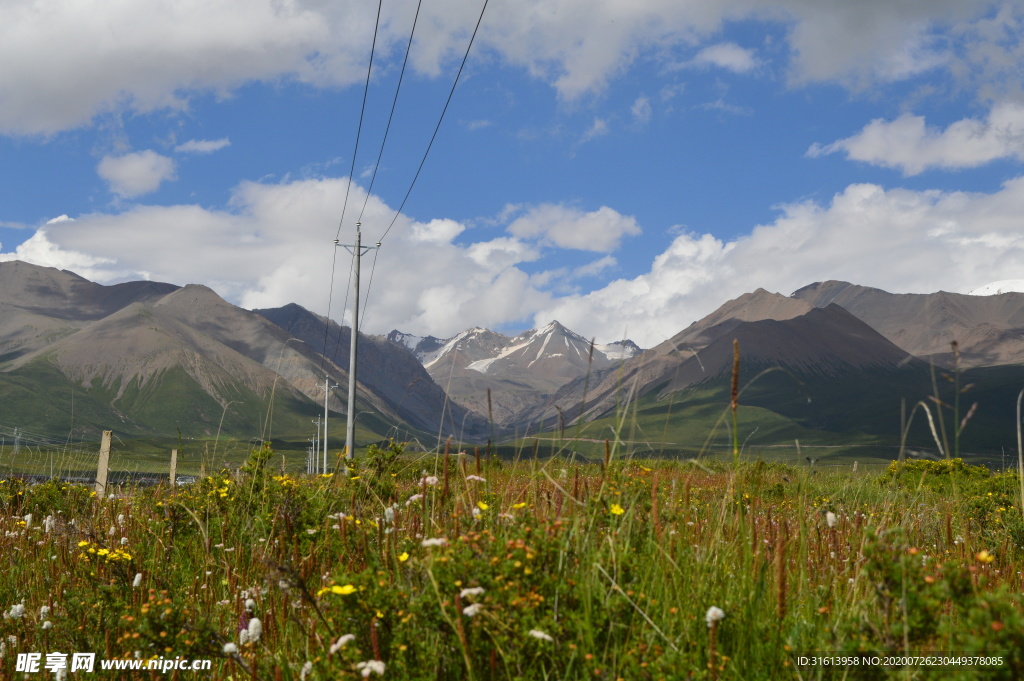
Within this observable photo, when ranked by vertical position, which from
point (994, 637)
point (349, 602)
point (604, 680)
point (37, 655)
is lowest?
point (37, 655)

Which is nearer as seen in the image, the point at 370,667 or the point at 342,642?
the point at 370,667

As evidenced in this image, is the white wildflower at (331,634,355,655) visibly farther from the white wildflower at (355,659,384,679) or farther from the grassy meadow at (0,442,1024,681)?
the white wildflower at (355,659,384,679)

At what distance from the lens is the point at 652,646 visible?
2.64m

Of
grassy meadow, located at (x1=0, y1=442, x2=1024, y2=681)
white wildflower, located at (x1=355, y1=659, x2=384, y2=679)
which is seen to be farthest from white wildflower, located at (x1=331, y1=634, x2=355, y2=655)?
white wildflower, located at (x1=355, y1=659, x2=384, y2=679)

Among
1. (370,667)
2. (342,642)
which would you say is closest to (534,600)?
(370,667)

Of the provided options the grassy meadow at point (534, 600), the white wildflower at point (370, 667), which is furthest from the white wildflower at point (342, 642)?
the white wildflower at point (370, 667)

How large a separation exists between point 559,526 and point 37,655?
2963 millimetres

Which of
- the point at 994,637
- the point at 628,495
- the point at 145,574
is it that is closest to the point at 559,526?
the point at 628,495

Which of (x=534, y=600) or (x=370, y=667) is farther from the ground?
(x=534, y=600)

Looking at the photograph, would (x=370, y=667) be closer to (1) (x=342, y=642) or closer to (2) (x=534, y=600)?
(1) (x=342, y=642)

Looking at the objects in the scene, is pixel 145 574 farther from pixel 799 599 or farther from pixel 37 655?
pixel 799 599

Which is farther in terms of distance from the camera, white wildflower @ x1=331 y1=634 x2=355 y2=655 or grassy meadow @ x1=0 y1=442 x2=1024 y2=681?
white wildflower @ x1=331 y1=634 x2=355 y2=655

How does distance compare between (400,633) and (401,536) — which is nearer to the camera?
(400,633)

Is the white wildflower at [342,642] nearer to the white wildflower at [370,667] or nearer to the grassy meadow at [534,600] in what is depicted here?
the grassy meadow at [534,600]
